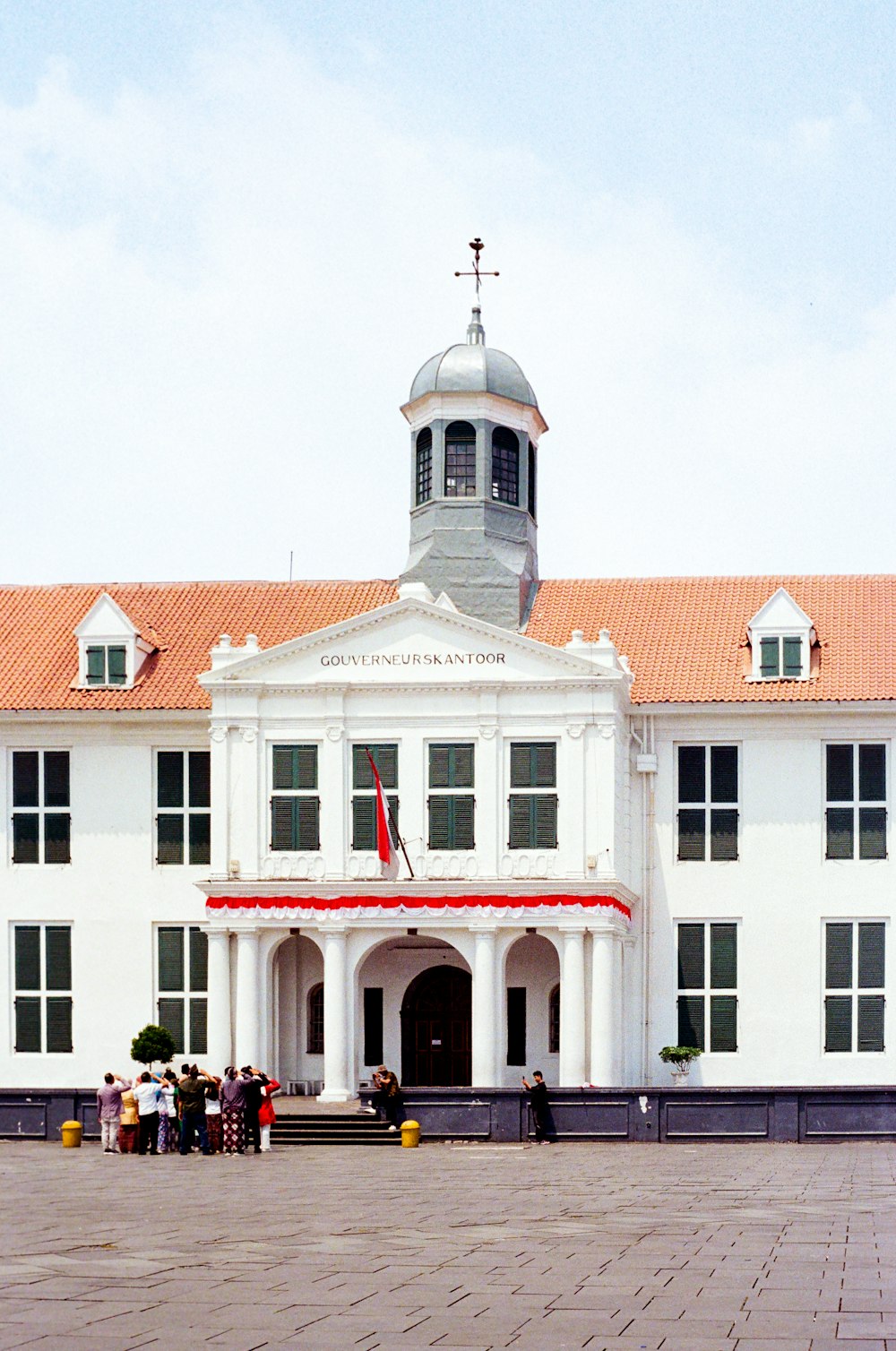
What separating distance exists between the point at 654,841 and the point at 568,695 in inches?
Result: 165

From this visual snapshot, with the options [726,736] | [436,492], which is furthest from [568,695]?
[436,492]

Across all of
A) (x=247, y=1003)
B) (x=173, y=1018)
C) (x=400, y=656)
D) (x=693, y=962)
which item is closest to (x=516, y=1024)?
(x=693, y=962)

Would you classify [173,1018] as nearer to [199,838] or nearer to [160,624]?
[199,838]

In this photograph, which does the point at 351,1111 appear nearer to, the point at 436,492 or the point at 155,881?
the point at 155,881

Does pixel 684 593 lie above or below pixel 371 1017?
above

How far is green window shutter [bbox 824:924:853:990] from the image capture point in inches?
1585

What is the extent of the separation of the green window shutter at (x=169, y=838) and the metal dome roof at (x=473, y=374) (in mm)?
10948

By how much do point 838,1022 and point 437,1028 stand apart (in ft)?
27.6

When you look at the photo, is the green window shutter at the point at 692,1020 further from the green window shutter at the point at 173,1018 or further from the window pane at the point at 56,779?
the window pane at the point at 56,779

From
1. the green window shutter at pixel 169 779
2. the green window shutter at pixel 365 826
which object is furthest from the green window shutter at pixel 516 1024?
the green window shutter at pixel 169 779

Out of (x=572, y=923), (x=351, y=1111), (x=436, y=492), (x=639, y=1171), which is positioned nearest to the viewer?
(x=639, y=1171)

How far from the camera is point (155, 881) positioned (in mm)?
41719

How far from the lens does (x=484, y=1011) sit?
3809 cm

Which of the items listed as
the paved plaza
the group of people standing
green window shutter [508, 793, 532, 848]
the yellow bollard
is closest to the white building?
green window shutter [508, 793, 532, 848]
